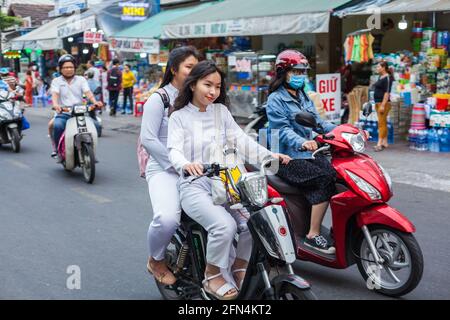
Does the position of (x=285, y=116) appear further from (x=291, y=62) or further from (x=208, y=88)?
(x=208, y=88)

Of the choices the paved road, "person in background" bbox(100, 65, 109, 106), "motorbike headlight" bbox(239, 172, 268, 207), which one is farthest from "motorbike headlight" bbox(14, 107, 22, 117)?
"motorbike headlight" bbox(239, 172, 268, 207)

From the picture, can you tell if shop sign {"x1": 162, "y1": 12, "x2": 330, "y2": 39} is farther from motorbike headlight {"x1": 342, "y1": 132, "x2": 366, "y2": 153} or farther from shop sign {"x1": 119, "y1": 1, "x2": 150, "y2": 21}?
motorbike headlight {"x1": 342, "y1": 132, "x2": 366, "y2": 153}

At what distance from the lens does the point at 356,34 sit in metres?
12.4

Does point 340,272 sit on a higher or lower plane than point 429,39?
lower

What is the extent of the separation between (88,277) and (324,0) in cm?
946

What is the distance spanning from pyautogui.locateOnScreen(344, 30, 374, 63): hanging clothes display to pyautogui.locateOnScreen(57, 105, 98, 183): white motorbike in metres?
5.73

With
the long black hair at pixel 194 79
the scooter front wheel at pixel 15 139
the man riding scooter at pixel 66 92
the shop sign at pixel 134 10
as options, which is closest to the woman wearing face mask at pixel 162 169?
the long black hair at pixel 194 79

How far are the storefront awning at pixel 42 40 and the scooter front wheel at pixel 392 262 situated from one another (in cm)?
2259

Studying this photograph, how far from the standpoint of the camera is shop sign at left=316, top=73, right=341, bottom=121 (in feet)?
38.1

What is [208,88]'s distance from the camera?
156 inches

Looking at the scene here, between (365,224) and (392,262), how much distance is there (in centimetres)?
33

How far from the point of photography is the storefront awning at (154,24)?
1900 cm
